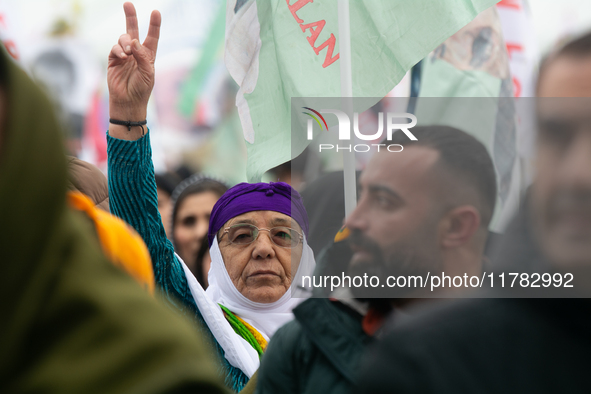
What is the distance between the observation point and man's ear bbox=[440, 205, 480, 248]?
3.97 ft

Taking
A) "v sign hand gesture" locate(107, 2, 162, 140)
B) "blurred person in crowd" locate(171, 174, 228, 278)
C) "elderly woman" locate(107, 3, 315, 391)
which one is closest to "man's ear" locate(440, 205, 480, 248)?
"elderly woman" locate(107, 3, 315, 391)

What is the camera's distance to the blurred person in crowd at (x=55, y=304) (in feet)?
2.46

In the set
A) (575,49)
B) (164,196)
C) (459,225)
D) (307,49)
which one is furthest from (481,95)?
(164,196)

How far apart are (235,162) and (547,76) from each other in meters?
9.43

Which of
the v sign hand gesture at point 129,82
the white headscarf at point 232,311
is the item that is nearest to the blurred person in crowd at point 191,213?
the white headscarf at point 232,311

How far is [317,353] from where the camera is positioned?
1.33m

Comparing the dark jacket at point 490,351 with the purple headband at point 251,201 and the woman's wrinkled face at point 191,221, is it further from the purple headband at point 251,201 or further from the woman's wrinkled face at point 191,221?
the woman's wrinkled face at point 191,221

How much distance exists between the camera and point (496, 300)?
2.91ft

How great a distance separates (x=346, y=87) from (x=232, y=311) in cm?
110

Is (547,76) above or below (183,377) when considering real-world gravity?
above

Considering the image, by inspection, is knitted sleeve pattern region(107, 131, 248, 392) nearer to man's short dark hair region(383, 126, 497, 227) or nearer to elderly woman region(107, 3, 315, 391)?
elderly woman region(107, 3, 315, 391)

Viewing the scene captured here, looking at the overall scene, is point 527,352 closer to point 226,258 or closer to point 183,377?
point 183,377

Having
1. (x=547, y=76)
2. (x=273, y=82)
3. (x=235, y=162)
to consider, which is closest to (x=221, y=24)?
(x=235, y=162)

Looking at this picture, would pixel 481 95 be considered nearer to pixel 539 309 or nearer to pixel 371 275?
pixel 371 275
